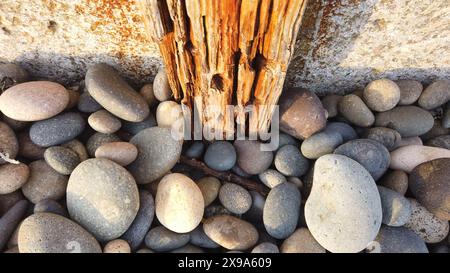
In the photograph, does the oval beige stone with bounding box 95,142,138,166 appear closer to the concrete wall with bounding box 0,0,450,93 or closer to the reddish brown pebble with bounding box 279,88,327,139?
the concrete wall with bounding box 0,0,450,93

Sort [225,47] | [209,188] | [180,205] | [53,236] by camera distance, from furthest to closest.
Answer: [209,188] < [180,205] < [53,236] < [225,47]

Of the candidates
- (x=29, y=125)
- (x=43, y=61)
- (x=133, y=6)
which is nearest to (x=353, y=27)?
(x=133, y=6)

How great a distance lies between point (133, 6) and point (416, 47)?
1492 millimetres

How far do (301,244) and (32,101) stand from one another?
159cm

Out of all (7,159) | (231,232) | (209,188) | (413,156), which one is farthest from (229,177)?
(7,159)

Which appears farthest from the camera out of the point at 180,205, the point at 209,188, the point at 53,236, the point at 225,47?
the point at 209,188

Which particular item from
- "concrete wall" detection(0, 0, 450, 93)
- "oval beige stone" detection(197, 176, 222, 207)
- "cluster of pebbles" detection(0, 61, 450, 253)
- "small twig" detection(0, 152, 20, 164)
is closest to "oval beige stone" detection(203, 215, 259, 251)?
"cluster of pebbles" detection(0, 61, 450, 253)

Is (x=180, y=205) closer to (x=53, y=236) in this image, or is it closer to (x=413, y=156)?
(x=53, y=236)

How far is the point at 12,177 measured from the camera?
5.68 feet

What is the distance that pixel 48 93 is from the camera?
1.86m

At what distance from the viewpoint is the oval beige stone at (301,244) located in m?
1.75

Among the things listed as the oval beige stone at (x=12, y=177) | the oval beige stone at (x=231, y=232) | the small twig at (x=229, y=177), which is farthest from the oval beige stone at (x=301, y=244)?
the oval beige stone at (x=12, y=177)

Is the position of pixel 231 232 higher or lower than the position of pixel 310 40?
lower

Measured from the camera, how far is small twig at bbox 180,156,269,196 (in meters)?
1.95
